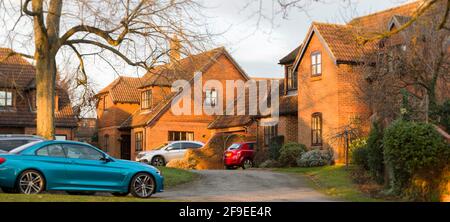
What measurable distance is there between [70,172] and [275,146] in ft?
68.7

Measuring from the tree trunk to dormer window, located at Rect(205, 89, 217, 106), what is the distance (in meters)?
26.4

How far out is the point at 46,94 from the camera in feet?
79.9

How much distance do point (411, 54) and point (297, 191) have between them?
7.25 m

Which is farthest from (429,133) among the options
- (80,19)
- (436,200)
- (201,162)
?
(201,162)

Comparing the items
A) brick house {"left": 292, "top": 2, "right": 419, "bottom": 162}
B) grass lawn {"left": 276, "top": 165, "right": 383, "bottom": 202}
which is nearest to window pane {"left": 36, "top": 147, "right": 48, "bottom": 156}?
grass lawn {"left": 276, "top": 165, "right": 383, "bottom": 202}

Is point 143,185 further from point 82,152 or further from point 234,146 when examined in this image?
point 234,146

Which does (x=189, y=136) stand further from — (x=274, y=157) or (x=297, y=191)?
(x=297, y=191)

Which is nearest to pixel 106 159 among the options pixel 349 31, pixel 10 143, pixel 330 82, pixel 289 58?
pixel 10 143

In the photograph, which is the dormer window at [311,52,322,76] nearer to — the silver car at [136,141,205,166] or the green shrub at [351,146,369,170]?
the silver car at [136,141,205,166]

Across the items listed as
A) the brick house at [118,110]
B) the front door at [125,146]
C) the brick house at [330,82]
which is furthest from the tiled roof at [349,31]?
the front door at [125,146]

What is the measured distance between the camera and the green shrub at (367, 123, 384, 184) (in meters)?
23.3

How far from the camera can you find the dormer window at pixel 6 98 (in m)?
43.2

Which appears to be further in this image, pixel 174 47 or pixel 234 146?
pixel 234 146

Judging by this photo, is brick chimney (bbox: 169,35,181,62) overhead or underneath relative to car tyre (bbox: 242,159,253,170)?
overhead
